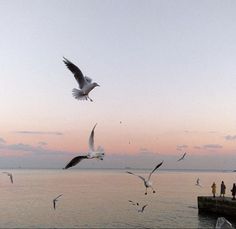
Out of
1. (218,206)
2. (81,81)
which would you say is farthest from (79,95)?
(218,206)

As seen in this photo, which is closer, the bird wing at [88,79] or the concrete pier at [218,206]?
the bird wing at [88,79]

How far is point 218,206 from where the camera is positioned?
3972 centimetres

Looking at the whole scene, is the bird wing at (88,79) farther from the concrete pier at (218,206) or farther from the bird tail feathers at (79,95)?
the concrete pier at (218,206)

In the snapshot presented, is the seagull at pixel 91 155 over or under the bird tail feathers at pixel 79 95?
under

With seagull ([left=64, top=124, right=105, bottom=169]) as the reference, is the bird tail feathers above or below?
above

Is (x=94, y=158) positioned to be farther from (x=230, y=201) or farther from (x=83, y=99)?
(x=230, y=201)

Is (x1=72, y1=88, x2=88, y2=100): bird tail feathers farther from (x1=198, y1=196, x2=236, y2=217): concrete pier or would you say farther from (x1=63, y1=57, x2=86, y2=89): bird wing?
(x1=198, y1=196, x2=236, y2=217): concrete pier

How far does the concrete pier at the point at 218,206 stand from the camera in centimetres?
3710

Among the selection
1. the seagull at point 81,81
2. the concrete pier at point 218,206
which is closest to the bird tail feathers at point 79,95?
the seagull at point 81,81

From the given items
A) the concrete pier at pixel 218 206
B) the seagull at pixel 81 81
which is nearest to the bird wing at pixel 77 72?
the seagull at pixel 81 81

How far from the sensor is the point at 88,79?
14984mm

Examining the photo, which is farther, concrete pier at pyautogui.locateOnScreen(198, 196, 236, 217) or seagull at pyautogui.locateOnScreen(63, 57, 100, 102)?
concrete pier at pyautogui.locateOnScreen(198, 196, 236, 217)

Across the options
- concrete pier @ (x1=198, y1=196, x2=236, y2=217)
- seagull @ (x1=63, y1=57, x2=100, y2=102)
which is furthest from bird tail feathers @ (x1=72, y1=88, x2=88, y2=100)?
concrete pier @ (x1=198, y1=196, x2=236, y2=217)

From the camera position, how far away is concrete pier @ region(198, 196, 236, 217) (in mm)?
37097
